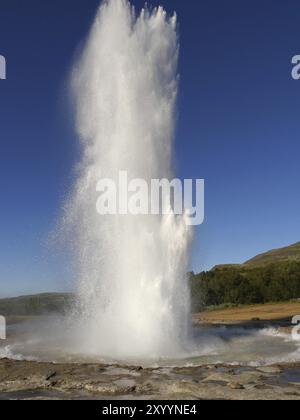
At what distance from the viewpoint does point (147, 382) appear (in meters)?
11.8

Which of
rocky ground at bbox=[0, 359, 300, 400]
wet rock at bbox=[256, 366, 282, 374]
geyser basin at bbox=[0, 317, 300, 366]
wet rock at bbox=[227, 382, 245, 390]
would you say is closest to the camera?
rocky ground at bbox=[0, 359, 300, 400]

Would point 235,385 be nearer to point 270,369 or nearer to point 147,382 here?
point 147,382

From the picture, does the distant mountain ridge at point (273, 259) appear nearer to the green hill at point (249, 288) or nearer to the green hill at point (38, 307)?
the green hill at point (249, 288)

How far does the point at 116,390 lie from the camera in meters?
11.2

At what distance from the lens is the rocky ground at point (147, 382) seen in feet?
35.1

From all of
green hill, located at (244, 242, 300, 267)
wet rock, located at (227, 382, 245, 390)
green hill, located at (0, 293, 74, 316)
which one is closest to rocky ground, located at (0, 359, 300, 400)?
wet rock, located at (227, 382, 245, 390)

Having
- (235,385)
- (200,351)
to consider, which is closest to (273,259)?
(200,351)

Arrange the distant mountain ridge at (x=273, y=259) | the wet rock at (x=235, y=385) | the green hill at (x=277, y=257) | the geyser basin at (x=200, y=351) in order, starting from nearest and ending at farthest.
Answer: the wet rock at (x=235, y=385) → the geyser basin at (x=200, y=351) → the distant mountain ridge at (x=273, y=259) → the green hill at (x=277, y=257)

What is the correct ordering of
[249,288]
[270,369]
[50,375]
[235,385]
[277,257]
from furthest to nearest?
[277,257]
[249,288]
[270,369]
[50,375]
[235,385]

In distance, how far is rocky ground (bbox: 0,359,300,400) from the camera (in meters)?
10.7

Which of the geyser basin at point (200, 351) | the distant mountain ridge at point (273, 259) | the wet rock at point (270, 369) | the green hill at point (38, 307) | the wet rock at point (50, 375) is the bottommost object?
the green hill at point (38, 307)

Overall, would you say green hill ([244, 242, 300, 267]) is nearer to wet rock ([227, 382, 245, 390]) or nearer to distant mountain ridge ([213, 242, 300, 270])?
distant mountain ridge ([213, 242, 300, 270])

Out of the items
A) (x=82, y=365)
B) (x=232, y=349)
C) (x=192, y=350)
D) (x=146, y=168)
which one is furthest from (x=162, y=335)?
(x=146, y=168)

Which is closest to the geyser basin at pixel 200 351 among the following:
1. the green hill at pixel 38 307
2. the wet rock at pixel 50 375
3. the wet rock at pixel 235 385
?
the wet rock at pixel 50 375
